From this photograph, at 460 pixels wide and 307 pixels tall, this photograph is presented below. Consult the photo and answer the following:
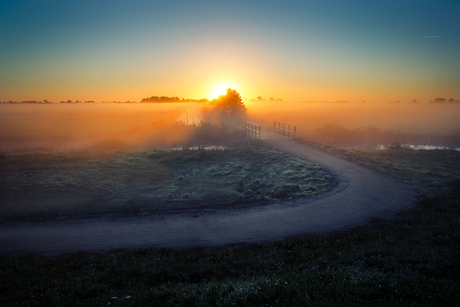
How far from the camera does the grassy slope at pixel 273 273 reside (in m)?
3.67

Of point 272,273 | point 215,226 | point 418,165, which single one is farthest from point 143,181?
point 418,165

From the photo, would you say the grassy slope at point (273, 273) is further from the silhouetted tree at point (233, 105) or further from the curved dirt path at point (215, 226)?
the silhouetted tree at point (233, 105)

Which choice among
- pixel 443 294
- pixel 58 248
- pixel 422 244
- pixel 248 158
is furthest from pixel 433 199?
pixel 58 248

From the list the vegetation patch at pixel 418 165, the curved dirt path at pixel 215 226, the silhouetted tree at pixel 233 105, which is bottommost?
the curved dirt path at pixel 215 226

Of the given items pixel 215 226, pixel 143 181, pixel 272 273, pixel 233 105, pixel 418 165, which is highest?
pixel 233 105

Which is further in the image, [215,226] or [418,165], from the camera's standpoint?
[418,165]

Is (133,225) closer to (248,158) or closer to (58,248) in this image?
(58,248)

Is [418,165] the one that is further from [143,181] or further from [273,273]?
[143,181]

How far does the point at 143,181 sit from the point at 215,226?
22.0ft

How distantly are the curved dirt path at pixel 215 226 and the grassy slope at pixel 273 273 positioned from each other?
18.3 inches

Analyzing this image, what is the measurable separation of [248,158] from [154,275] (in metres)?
13.1

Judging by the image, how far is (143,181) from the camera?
12742 millimetres

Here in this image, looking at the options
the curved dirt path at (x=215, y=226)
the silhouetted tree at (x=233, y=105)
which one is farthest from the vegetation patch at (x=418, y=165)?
the silhouetted tree at (x=233, y=105)

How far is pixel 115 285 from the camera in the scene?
187 inches
